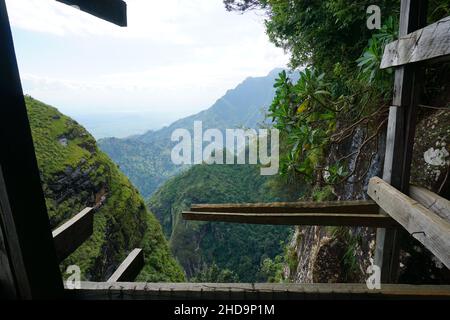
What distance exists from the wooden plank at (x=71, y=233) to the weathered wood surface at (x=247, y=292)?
0.35 metres

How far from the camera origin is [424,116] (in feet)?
11.3

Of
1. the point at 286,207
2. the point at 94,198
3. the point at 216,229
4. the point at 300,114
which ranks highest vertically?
the point at 300,114

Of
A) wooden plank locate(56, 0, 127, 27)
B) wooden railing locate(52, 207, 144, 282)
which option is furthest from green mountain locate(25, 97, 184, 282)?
wooden plank locate(56, 0, 127, 27)

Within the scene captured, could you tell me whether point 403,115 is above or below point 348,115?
above

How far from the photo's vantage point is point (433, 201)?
1.96 m

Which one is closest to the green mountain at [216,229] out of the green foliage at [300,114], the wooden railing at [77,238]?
the green foliage at [300,114]

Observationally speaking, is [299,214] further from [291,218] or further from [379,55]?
[379,55]

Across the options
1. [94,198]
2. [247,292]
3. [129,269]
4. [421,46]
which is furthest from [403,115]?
[94,198]

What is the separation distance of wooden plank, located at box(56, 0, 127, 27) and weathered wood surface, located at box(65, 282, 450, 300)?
107cm

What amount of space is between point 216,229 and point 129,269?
3450 centimetres

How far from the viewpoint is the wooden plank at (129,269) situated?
176 cm

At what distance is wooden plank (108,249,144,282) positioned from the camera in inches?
69.4

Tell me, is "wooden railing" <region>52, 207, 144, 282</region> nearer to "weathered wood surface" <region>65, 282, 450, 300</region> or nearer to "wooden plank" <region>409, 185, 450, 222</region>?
"weathered wood surface" <region>65, 282, 450, 300</region>
